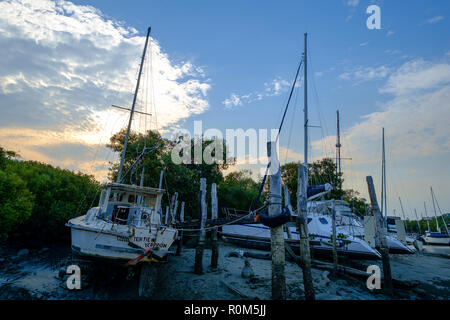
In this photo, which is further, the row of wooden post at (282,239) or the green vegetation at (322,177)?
the green vegetation at (322,177)

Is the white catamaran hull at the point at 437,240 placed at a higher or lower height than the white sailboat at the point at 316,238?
lower

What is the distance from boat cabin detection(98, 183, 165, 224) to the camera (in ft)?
38.0

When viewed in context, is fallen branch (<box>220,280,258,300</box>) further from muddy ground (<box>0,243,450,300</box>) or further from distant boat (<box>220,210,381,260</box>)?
distant boat (<box>220,210,381,260</box>)

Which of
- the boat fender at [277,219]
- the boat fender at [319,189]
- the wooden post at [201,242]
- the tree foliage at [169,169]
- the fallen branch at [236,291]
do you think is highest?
the tree foliage at [169,169]

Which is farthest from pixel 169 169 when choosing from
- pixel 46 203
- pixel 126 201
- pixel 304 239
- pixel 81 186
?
pixel 304 239

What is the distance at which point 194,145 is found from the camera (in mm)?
34500

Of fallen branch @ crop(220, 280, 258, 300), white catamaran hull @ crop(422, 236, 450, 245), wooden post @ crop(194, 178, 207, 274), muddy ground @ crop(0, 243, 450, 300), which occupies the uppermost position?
wooden post @ crop(194, 178, 207, 274)

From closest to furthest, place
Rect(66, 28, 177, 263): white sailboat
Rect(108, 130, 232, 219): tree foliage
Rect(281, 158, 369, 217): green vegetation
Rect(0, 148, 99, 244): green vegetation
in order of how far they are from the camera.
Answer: Rect(66, 28, 177, 263): white sailboat → Rect(0, 148, 99, 244): green vegetation → Rect(108, 130, 232, 219): tree foliage → Rect(281, 158, 369, 217): green vegetation

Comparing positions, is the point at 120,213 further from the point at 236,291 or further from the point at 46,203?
the point at 46,203

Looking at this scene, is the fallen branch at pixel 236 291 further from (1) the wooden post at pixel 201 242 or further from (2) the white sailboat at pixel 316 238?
(2) the white sailboat at pixel 316 238

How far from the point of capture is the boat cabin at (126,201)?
11578 millimetres

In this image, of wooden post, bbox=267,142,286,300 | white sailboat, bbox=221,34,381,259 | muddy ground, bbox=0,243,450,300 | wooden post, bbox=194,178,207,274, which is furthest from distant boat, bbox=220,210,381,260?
wooden post, bbox=267,142,286,300

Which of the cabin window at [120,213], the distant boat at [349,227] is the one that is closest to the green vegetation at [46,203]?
the cabin window at [120,213]
